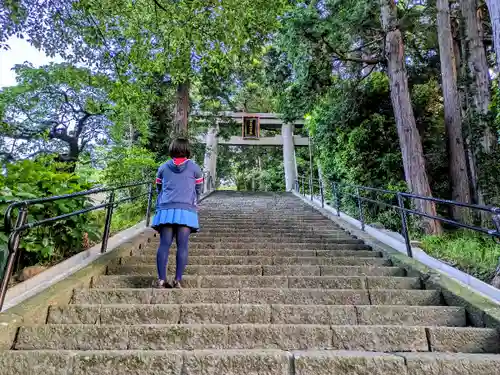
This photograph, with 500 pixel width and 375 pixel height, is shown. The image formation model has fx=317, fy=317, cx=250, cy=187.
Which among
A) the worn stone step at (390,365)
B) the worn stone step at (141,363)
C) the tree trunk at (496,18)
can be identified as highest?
the tree trunk at (496,18)

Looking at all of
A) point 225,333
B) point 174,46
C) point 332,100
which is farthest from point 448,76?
point 225,333

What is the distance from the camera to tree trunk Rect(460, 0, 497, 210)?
691 cm

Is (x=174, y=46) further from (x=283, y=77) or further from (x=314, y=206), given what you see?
(x=314, y=206)

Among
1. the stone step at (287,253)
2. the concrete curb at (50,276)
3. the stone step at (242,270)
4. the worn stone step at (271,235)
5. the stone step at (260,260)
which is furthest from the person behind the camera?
the worn stone step at (271,235)

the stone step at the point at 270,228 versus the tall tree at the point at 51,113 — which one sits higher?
the tall tree at the point at 51,113

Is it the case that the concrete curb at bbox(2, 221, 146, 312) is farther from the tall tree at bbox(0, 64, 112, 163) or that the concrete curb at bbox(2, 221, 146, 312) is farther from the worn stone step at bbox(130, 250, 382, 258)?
the tall tree at bbox(0, 64, 112, 163)

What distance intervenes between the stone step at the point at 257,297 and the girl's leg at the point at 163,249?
0.17 m

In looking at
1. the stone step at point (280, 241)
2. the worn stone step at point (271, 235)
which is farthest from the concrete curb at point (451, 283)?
the worn stone step at point (271, 235)

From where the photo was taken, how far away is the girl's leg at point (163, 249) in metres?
2.67

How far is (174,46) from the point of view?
18.6 feet

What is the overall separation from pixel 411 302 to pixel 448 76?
7.76m

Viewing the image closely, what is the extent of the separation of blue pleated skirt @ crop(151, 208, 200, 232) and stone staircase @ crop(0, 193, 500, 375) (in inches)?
21.4

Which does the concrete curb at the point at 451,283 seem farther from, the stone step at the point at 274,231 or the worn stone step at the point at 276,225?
the worn stone step at the point at 276,225

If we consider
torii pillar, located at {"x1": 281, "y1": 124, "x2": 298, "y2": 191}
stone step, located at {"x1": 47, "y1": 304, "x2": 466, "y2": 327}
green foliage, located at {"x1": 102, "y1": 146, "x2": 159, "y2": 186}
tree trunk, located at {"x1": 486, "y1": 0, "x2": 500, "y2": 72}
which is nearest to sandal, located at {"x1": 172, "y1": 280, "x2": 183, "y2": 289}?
stone step, located at {"x1": 47, "y1": 304, "x2": 466, "y2": 327}
